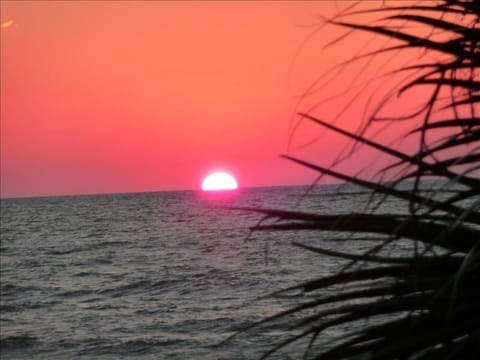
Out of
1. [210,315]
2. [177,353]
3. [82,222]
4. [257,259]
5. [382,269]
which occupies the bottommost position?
[382,269]

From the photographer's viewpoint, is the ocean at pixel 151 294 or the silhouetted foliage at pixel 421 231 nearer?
the silhouetted foliage at pixel 421 231

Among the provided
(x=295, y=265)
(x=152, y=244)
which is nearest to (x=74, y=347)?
(x=295, y=265)

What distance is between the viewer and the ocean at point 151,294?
1619 cm

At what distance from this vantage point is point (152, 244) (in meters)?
49.8

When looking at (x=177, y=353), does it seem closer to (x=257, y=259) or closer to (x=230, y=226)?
(x=257, y=259)

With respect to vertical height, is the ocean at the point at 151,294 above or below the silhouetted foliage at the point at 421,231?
above

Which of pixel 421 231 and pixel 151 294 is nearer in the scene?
pixel 421 231

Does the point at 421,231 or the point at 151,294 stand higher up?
the point at 151,294

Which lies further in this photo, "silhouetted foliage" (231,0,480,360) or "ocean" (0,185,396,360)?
"ocean" (0,185,396,360)

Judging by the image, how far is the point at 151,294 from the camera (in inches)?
1027

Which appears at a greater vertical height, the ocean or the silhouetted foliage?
the ocean

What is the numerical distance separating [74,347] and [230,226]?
49273 mm

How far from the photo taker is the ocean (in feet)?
53.1

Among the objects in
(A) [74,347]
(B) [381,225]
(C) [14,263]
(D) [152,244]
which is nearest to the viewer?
(B) [381,225]
